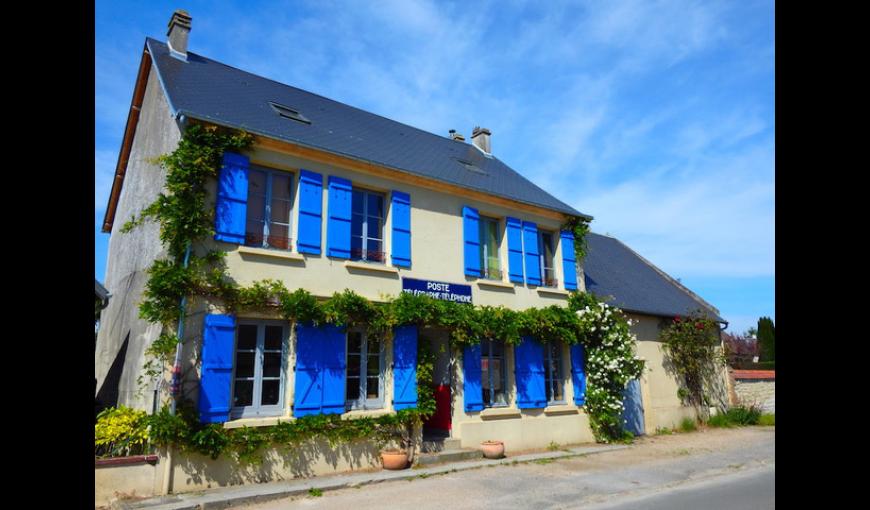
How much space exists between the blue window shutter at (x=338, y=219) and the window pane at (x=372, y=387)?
2.09 m

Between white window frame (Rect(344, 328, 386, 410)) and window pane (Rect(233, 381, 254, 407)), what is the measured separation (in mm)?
1553

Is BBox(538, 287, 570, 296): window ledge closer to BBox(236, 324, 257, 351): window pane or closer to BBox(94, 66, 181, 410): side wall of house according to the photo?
BBox(236, 324, 257, 351): window pane

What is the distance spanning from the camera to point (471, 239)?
37.6ft

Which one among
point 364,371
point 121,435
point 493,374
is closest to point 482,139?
point 493,374

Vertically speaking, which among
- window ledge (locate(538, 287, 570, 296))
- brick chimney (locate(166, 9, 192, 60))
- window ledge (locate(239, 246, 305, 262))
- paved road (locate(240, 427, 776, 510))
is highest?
brick chimney (locate(166, 9, 192, 60))

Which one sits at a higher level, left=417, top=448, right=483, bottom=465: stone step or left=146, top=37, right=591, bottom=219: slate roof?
left=146, top=37, right=591, bottom=219: slate roof

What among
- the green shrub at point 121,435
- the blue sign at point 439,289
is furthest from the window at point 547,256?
the green shrub at point 121,435

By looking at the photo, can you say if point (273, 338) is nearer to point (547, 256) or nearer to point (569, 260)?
point (547, 256)

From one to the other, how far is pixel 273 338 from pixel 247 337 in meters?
0.39

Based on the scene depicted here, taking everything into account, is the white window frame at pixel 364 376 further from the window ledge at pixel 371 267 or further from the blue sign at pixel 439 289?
the blue sign at pixel 439 289

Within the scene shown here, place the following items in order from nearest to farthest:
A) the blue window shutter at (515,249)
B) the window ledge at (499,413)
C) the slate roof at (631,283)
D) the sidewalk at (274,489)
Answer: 1. the sidewalk at (274,489)
2. the window ledge at (499,413)
3. the blue window shutter at (515,249)
4. the slate roof at (631,283)

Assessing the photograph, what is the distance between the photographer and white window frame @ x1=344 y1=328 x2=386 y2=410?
30.3 ft

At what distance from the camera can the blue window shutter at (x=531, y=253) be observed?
40.3ft

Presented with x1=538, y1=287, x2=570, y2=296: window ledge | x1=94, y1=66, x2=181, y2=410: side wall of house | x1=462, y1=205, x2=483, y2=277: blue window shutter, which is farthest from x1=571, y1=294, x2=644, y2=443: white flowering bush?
x1=94, y1=66, x2=181, y2=410: side wall of house
